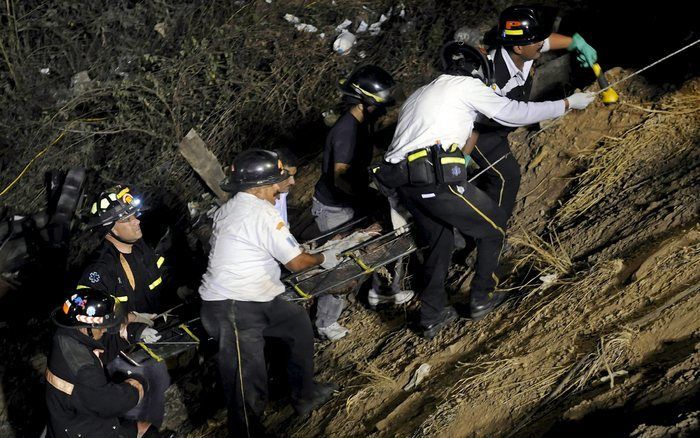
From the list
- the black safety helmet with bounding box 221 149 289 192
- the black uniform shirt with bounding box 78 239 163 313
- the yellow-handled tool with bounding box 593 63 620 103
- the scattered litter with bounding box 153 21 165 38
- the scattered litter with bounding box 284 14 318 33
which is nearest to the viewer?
the black safety helmet with bounding box 221 149 289 192

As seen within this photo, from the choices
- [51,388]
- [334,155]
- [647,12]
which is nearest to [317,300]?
[334,155]

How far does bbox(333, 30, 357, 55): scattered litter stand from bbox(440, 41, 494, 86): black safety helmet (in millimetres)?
4781

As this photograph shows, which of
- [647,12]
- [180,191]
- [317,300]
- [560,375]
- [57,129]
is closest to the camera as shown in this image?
[560,375]

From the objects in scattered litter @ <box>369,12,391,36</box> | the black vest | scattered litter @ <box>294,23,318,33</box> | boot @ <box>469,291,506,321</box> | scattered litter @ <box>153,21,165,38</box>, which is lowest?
scattered litter @ <box>153,21,165,38</box>

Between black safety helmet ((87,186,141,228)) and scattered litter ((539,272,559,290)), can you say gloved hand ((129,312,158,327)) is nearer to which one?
black safety helmet ((87,186,141,228))

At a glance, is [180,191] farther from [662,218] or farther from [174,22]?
[662,218]

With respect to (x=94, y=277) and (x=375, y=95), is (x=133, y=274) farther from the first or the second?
(x=375, y=95)

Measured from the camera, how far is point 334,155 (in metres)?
6.11

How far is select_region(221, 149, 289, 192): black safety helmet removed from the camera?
5242mm

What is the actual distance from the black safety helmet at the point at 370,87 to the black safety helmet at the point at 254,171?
1.03 meters

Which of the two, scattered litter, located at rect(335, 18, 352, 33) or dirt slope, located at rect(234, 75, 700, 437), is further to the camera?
scattered litter, located at rect(335, 18, 352, 33)

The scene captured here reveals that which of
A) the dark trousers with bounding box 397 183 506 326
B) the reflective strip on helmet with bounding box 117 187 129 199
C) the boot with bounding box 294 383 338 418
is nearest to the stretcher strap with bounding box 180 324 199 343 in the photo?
the boot with bounding box 294 383 338 418

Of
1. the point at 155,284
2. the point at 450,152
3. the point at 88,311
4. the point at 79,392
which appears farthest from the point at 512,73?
the point at 79,392

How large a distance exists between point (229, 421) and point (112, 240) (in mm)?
1708
